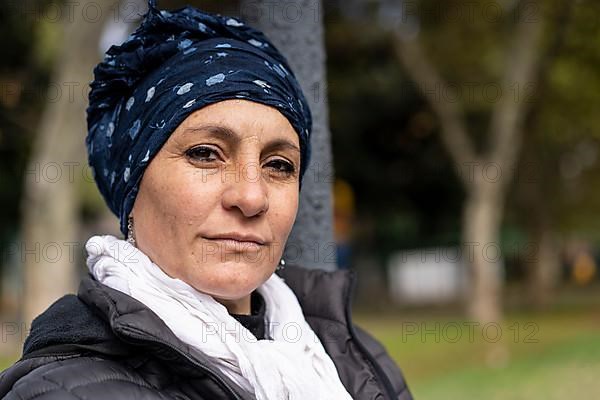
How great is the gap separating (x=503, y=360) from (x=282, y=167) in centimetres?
1096

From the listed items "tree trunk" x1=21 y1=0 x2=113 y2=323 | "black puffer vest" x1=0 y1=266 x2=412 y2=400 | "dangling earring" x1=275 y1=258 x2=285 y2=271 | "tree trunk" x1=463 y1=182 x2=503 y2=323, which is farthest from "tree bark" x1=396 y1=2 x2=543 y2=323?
"black puffer vest" x1=0 y1=266 x2=412 y2=400

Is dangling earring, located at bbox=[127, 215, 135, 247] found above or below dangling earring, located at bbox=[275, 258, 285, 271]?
above

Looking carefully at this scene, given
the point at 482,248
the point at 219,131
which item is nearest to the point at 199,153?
the point at 219,131

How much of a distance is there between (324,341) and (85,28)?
7.40 meters

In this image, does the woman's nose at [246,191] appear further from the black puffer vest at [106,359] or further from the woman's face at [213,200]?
the black puffer vest at [106,359]

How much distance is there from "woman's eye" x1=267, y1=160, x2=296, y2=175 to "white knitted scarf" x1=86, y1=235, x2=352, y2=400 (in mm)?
340

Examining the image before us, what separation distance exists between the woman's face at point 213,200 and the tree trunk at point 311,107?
2.30 feet

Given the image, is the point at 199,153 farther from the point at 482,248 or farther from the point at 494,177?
the point at 494,177

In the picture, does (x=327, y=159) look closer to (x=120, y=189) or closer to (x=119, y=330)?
(x=120, y=189)

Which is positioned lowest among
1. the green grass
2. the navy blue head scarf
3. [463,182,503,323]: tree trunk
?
the green grass

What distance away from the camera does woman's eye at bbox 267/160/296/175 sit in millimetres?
2096

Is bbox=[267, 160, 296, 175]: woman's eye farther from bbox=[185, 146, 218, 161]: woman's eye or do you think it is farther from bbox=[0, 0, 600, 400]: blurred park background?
bbox=[0, 0, 600, 400]: blurred park background

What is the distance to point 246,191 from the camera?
1.97m

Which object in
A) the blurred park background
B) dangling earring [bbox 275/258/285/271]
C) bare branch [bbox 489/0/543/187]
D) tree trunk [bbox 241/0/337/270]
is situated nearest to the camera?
dangling earring [bbox 275/258/285/271]
